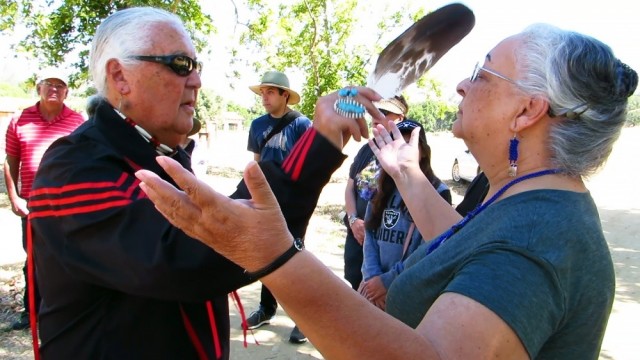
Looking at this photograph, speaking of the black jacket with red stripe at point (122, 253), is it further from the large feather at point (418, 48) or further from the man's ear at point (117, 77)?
the large feather at point (418, 48)

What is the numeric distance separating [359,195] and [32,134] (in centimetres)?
336

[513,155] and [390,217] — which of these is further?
[390,217]

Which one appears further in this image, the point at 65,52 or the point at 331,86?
the point at 331,86

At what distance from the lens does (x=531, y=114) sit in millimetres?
1469

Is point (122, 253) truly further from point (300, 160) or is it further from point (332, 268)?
point (332, 268)

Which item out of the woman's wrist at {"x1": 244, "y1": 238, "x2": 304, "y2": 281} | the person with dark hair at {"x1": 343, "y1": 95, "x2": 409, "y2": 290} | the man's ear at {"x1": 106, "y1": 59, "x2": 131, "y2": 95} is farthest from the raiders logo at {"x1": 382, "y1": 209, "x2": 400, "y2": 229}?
the woman's wrist at {"x1": 244, "y1": 238, "x2": 304, "y2": 281}

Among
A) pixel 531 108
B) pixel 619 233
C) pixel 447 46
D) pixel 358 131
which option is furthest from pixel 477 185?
pixel 619 233

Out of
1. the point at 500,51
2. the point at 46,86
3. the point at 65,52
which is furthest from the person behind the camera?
the point at 65,52

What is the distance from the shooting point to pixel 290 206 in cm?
128

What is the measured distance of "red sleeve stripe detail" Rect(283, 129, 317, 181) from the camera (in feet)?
4.26

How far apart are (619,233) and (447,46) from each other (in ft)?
28.9

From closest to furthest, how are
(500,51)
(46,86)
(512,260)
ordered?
(512,260), (500,51), (46,86)

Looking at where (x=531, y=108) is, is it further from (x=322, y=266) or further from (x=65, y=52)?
(x=65, y=52)

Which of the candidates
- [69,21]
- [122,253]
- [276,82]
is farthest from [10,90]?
→ [122,253]
